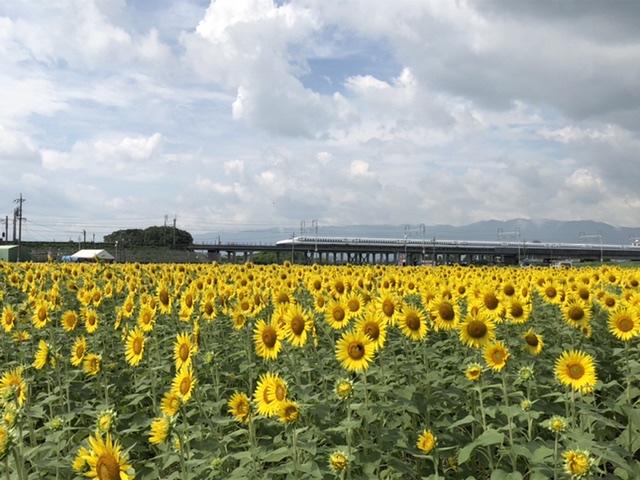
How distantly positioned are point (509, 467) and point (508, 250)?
165 metres

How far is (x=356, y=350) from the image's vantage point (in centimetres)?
502

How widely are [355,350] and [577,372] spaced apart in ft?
6.43

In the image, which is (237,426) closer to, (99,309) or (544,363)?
(544,363)

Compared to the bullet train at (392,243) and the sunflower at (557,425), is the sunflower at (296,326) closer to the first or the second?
the sunflower at (557,425)

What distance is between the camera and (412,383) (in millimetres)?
5852

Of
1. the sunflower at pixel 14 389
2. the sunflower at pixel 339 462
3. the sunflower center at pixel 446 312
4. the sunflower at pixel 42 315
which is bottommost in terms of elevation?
the sunflower at pixel 339 462

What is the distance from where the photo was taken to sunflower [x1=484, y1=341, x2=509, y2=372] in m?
5.04

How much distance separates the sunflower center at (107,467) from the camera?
3330 mm

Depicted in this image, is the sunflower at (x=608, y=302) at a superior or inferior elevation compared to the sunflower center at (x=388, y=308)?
inferior

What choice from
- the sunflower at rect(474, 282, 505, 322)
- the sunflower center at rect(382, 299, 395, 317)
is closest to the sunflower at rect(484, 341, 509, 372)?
the sunflower center at rect(382, 299, 395, 317)

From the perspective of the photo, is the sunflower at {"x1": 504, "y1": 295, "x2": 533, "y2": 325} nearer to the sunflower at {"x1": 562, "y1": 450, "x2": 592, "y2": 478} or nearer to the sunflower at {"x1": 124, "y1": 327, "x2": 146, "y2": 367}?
the sunflower at {"x1": 562, "y1": 450, "x2": 592, "y2": 478}

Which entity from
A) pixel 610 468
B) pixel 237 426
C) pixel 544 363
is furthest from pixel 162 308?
pixel 610 468

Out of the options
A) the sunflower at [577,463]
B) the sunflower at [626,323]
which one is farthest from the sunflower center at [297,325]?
the sunflower at [626,323]

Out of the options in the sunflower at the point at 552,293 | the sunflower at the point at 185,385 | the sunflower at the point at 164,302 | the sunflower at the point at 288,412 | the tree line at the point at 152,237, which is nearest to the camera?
the sunflower at the point at 288,412
